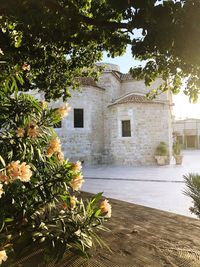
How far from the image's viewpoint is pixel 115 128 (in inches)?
828

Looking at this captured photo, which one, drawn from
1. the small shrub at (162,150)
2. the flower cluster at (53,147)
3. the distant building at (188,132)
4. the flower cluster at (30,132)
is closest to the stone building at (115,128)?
the small shrub at (162,150)

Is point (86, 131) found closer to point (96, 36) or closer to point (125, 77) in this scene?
point (125, 77)

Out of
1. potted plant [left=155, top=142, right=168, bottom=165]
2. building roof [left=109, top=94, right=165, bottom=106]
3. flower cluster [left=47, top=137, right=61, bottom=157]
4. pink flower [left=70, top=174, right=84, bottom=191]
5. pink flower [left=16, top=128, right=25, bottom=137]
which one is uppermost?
building roof [left=109, top=94, right=165, bottom=106]

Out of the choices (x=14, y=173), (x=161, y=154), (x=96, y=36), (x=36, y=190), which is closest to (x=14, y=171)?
(x=14, y=173)

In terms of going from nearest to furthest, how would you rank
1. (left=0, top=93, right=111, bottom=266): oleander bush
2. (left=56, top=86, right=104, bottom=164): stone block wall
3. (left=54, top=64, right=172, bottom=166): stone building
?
1. (left=0, top=93, right=111, bottom=266): oleander bush
2. (left=54, top=64, right=172, bottom=166): stone building
3. (left=56, top=86, right=104, bottom=164): stone block wall

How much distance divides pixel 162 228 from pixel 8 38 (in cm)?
447

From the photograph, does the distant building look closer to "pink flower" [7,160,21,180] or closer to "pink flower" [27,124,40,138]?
"pink flower" [27,124,40,138]

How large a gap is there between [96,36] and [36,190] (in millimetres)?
2670

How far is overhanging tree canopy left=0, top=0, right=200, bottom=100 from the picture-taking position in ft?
8.26

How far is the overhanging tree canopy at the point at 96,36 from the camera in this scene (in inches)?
99.1

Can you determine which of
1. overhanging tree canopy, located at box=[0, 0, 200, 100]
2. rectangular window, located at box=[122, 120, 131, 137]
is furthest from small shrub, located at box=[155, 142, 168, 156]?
overhanging tree canopy, located at box=[0, 0, 200, 100]

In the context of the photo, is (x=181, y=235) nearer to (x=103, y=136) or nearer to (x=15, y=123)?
(x=15, y=123)

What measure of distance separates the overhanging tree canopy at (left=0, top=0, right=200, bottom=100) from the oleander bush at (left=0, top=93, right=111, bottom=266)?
530 millimetres

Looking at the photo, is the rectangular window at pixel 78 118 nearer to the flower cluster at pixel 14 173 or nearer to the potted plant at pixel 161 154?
the potted plant at pixel 161 154
